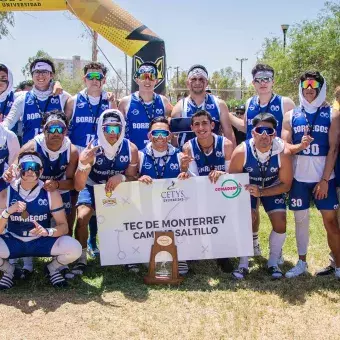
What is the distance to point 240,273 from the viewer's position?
5.45 meters

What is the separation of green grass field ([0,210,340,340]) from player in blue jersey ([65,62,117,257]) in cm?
129

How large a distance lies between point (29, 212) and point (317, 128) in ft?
11.0

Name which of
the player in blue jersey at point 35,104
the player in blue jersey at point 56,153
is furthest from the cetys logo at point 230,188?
the player in blue jersey at point 35,104

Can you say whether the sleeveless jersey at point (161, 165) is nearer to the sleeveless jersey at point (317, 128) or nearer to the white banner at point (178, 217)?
the white banner at point (178, 217)

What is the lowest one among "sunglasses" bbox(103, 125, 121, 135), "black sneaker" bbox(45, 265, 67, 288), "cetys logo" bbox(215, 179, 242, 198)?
"black sneaker" bbox(45, 265, 67, 288)

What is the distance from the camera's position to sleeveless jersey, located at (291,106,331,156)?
5219 mm

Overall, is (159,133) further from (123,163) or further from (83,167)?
(83,167)

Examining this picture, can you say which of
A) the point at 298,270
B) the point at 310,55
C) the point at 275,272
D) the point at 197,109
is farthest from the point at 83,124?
the point at 310,55

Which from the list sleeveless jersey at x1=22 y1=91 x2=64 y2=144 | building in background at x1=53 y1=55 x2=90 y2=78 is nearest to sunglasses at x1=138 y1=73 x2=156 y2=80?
sleeveless jersey at x1=22 y1=91 x2=64 y2=144

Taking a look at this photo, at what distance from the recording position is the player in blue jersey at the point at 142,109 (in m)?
6.17

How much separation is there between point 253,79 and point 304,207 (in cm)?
181

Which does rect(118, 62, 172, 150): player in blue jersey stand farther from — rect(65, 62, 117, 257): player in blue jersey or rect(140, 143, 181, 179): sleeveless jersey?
rect(140, 143, 181, 179): sleeveless jersey

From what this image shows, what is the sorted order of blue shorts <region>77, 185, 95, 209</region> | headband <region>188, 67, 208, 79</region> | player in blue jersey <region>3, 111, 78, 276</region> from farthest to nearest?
headband <region>188, 67, 208, 79</region> < blue shorts <region>77, 185, 95, 209</region> < player in blue jersey <region>3, 111, 78, 276</region>

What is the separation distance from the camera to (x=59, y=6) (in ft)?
29.8
